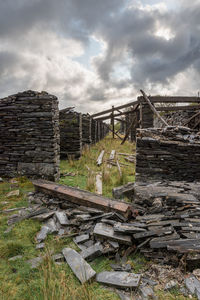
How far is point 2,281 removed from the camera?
224 centimetres

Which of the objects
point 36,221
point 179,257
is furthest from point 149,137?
point 36,221

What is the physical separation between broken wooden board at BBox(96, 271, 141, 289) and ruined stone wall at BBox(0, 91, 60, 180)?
14.2ft

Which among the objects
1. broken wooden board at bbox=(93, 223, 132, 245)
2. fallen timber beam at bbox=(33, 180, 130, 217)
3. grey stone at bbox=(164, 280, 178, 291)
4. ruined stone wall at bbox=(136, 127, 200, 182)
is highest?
ruined stone wall at bbox=(136, 127, 200, 182)

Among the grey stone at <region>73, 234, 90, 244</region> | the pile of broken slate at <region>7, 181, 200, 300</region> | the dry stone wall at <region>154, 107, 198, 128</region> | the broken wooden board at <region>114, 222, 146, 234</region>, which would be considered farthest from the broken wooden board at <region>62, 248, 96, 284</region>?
the dry stone wall at <region>154, 107, 198, 128</region>

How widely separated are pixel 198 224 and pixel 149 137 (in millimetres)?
2599

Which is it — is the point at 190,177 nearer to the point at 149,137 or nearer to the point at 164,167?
the point at 164,167

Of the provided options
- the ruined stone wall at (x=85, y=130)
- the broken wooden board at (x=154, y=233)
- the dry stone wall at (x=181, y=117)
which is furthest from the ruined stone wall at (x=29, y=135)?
the ruined stone wall at (x=85, y=130)

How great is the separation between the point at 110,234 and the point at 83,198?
1276 millimetres

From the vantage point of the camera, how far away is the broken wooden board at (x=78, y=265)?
2.19m

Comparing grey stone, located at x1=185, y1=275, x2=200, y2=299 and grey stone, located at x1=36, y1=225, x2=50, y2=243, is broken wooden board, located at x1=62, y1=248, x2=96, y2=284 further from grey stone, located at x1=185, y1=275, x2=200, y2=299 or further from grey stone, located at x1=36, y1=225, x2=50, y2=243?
grey stone, located at x1=185, y1=275, x2=200, y2=299

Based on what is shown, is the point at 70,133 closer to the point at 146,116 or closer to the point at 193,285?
the point at 146,116

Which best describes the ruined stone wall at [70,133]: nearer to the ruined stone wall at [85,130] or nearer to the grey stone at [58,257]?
the ruined stone wall at [85,130]

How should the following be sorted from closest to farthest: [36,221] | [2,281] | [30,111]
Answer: [2,281] < [36,221] < [30,111]

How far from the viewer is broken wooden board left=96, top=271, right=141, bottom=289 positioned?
2.10m
